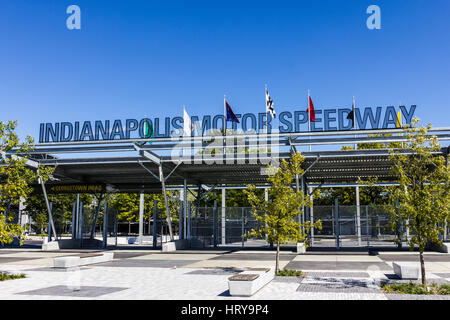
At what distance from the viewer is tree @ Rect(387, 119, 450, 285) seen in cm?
1190

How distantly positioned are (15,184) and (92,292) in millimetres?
6111

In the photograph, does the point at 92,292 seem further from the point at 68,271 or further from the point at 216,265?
the point at 216,265

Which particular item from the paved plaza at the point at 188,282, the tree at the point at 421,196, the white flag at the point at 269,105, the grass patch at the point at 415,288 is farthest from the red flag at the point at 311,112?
the grass patch at the point at 415,288

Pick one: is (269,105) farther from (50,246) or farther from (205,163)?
(50,246)

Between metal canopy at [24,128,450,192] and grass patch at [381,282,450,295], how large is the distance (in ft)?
41.7

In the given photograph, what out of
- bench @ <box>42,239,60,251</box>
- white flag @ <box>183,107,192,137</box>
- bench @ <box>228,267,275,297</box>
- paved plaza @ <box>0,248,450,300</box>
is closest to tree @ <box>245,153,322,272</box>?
paved plaza @ <box>0,248,450,300</box>

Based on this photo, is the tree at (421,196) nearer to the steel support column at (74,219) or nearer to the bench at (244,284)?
the bench at (244,284)

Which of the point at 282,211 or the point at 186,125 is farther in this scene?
the point at 186,125

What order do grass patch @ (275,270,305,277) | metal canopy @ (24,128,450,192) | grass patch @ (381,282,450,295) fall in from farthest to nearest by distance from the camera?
1. metal canopy @ (24,128,450,192)
2. grass patch @ (275,270,305,277)
3. grass patch @ (381,282,450,295)

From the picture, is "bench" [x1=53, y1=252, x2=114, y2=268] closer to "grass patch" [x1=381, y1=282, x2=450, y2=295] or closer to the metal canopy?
the metal canopy

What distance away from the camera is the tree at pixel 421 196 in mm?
11898

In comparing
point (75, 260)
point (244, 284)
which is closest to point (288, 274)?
point (244, 284)

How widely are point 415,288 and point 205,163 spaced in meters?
17.8

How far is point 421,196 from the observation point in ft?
39.7
